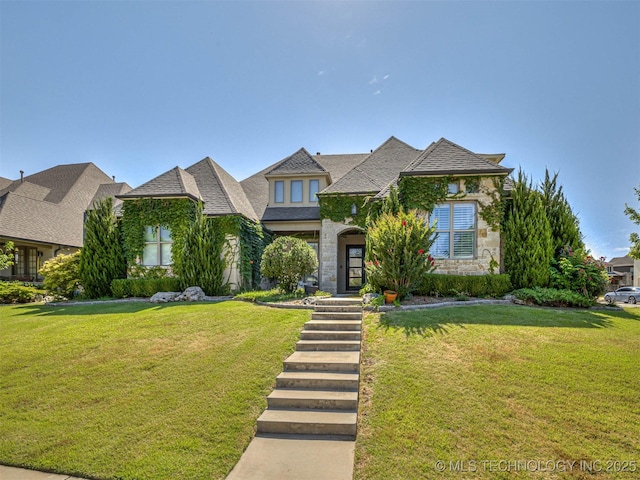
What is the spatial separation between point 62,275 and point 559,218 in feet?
67.1

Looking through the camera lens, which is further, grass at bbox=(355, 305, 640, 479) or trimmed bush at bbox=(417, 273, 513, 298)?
trimmed bush at bbox=(417, 273, 513, 298)

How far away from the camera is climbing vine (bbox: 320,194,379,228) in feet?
46.8

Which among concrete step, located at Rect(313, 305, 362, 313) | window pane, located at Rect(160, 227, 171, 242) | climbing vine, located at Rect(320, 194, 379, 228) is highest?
climbing vine, located at Rect(320, 194, 379, 228)

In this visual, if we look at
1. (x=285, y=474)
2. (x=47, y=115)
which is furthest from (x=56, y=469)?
(x=47, y=115)

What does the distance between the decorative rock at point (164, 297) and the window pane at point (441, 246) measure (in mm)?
10001

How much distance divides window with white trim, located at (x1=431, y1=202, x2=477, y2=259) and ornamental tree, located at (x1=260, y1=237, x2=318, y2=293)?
185 inches

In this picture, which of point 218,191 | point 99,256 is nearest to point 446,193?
point 218,191

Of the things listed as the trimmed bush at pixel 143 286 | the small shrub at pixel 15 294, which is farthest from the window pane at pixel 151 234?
the small shrub at pixel 15 294

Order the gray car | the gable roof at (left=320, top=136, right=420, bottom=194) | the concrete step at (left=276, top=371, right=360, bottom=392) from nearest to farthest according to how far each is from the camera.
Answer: the concrete step at (left=276, top=371, right=360, bottom=392), the gable roof at (left=320, top=136, right=420, bottom=194), the gray car

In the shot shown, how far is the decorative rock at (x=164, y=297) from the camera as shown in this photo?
11.5 m

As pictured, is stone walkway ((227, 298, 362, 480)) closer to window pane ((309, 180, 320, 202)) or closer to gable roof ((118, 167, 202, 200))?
gable roof ((118, 167, 202, 200))

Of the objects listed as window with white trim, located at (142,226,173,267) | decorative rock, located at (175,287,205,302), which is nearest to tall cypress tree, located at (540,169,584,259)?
decorative rock, located at (175,287,205,302)

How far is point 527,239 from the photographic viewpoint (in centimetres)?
1033

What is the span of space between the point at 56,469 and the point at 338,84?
12.5m
